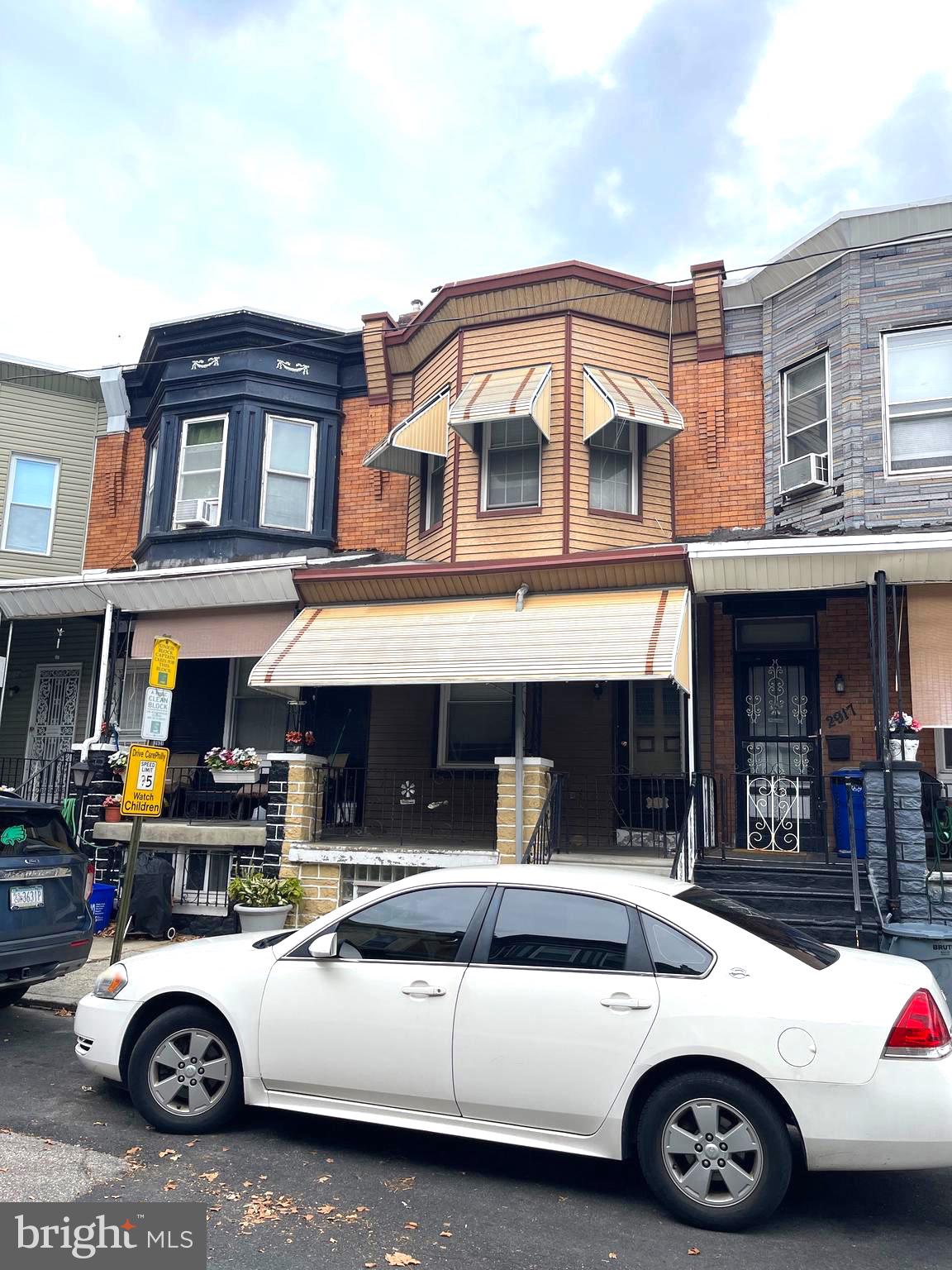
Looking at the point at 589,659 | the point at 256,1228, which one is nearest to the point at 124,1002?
the point at 256,1228

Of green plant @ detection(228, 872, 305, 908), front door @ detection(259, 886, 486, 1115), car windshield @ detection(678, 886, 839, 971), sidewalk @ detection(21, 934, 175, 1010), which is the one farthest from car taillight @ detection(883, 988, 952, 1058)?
green plant @ detection(228, 872, 305, 908)

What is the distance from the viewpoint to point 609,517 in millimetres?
12617

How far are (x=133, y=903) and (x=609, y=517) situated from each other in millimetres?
7277

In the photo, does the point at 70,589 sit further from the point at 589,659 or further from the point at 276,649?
the point at 589,659

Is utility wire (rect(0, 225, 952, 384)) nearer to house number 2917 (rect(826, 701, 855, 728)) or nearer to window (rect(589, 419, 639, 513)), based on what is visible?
window (rect(589, 419, 639, 513))

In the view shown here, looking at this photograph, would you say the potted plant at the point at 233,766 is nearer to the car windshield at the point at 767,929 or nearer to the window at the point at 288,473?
the window at the point at 288,473

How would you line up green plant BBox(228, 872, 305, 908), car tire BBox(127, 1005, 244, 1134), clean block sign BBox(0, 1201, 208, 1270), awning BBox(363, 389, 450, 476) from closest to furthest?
clean block sign BBox(0, 1201, 208, 1270)
car tire BBox(127, 1005, 244, 1134)
green plant BBox(228, 872, 305, 908)
awning BBox(363, 389, 450, 476)

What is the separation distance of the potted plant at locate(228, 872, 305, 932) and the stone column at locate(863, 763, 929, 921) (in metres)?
5.65

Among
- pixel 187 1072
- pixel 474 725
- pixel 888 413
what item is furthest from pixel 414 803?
pixel 187 1072

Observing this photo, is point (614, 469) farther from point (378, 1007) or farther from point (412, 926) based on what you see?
point (378, 1007)

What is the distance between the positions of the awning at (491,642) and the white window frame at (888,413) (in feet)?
10.7

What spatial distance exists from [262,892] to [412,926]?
5.49m

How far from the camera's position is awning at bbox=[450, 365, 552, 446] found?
12.2 m

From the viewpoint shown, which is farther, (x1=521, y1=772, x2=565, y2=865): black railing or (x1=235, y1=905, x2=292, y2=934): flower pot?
(x1=235, y1=905, x2=292, y2=934): flower pot
